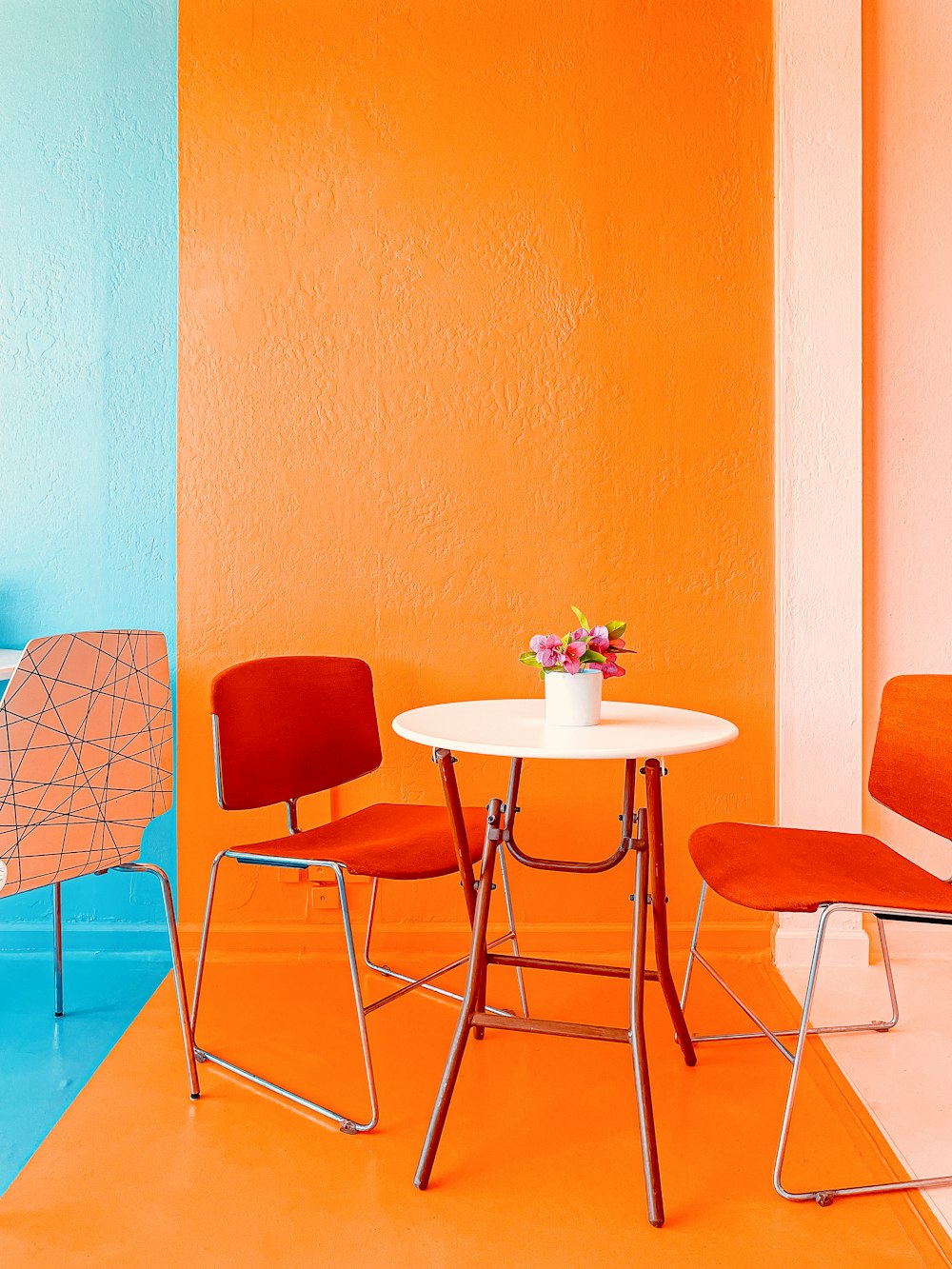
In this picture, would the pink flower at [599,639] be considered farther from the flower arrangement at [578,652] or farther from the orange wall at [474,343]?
the orange wall at [474,343]

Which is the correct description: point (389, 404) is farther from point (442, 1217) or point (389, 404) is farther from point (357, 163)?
point (442, 1217)

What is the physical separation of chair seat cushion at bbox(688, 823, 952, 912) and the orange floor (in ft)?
1.70

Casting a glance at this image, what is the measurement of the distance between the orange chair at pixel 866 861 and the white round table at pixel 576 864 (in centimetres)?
19

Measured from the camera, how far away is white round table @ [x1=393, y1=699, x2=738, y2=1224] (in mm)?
1768

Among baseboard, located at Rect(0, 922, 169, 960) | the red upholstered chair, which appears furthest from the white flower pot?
baseboard, located at Rect(0, 922, 169, 960)

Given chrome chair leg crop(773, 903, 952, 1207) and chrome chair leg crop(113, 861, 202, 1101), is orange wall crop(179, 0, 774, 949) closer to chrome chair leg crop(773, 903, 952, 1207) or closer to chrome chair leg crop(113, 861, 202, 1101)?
chrome chair leg crop(113, 861, 202, 1101)

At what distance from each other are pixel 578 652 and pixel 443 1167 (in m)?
1.04

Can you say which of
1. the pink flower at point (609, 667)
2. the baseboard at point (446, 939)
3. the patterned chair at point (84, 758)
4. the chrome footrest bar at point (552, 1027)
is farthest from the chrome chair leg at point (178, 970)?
the pink flower at point (609, 667)

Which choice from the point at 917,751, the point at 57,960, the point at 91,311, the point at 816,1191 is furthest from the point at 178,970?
the point at 91,311

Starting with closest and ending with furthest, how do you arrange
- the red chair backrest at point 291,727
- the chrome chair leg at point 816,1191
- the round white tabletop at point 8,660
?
1. the chrome chair leg at point 816,1191
2. the red chair backrest at point 291,727
3. the round white tabletop at point 8,660

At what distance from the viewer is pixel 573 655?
204 cm

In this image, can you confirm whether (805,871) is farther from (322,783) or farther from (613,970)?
(322,783)

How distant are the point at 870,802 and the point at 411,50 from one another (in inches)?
102

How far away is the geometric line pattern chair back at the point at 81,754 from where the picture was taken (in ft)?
5.72
